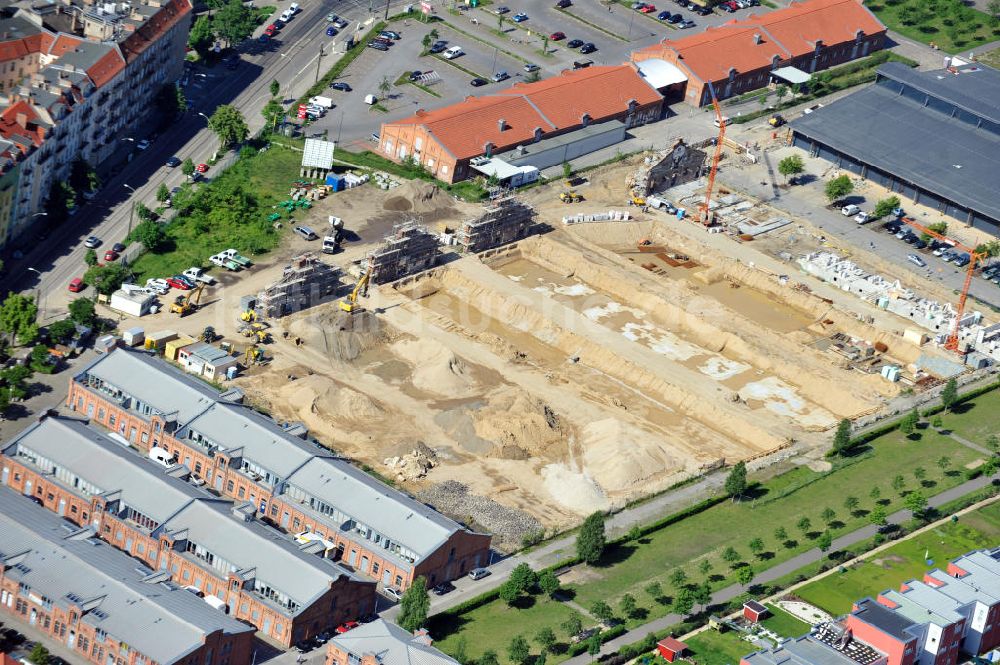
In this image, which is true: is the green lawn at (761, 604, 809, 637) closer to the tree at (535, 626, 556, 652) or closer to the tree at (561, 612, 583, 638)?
the tree at (561, 612, 583, 638)

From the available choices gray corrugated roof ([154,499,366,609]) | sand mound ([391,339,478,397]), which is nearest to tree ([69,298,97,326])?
sand mound ([391,339,478,397])

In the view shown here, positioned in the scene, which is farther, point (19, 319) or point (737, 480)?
point (19, 319)

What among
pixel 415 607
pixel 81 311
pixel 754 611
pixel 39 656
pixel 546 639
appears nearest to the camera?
pixel 39 656

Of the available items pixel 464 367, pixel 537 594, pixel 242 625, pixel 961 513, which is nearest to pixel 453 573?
pixel 537 594

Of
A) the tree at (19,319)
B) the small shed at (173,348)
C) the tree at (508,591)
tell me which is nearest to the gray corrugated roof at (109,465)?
the tree at (19,319)

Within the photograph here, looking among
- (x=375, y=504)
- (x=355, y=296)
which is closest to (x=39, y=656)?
(x=375, y=504)

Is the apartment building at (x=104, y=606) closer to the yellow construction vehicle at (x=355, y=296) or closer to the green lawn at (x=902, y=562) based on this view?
the green lawn at (x=902, y=562)

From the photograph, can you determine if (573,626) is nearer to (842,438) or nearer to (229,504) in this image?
(229,504)
